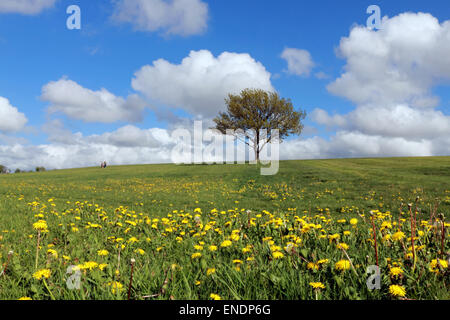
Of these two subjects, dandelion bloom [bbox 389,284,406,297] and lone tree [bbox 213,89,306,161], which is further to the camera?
lone tree [bbox 213,89,306,161]

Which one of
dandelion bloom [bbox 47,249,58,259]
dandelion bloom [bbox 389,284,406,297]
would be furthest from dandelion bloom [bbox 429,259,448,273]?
dandelion bloom [bbox 47,249,58,259]

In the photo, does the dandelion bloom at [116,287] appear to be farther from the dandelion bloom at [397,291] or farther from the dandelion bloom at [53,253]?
the dandelion bloom at [397,291]

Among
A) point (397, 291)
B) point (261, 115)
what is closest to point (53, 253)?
point (397, 291)

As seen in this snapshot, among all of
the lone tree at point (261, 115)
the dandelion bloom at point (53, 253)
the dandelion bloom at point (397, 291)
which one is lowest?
the dandelion bloom at point (53, 253)

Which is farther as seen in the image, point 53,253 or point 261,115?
point 261,115

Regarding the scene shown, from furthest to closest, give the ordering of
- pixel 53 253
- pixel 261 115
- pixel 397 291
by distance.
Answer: pixel 261 115 < pixel 53 253 < pixel 397 291

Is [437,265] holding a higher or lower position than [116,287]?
higher

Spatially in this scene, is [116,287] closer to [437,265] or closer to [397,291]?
[397,291]

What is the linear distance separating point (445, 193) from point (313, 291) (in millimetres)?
16655

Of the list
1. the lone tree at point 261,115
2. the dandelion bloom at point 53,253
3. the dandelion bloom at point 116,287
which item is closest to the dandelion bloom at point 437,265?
the dandelion bloom at point 116,287

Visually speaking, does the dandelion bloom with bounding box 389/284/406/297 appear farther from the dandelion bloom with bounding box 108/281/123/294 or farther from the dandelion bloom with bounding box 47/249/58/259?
the dandelion bloom with bounding box 47/249/58/259

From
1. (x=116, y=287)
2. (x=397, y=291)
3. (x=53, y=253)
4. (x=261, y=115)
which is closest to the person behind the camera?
(x=397, y=291)
